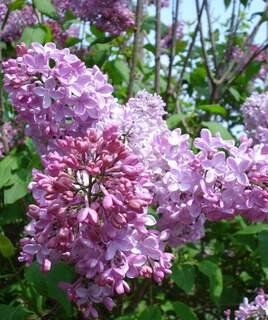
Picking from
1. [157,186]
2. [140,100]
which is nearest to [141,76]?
[140,100]

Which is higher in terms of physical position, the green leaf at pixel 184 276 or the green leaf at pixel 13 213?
the green leaf at pixel 13 213

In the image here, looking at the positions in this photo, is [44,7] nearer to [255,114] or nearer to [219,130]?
[219,130]

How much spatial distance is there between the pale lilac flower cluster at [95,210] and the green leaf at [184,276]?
2.81ft

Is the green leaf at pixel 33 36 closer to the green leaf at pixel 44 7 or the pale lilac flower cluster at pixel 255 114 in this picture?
the green leaf at pixel 44 7

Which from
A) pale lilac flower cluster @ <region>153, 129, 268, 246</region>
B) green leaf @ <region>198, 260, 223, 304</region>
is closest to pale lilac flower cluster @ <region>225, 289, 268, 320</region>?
green leaf @ <region>198, 260, 223, 304</region>

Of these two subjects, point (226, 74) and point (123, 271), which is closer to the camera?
point (123, 271)

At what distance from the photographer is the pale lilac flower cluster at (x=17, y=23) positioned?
3.71 meters

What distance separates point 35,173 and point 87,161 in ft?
0.49

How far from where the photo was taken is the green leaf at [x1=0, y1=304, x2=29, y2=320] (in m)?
2.00

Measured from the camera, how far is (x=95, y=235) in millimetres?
1372

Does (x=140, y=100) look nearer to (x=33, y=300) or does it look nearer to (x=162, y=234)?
(x=162, y=234)

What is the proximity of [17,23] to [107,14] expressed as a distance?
1.01 meters

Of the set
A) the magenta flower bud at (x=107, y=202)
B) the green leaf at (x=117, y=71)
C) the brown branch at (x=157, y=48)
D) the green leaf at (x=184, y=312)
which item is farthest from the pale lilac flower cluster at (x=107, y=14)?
the magenta flower bud at (x=107, y=202)

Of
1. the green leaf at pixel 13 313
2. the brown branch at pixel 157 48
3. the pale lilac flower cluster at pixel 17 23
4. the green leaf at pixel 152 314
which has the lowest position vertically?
the green leaf at pixel 152 314
